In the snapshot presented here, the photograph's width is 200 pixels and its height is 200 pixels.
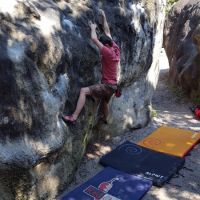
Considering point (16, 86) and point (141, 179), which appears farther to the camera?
point (141, 179)

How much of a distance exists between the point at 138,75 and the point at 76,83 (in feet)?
9.26

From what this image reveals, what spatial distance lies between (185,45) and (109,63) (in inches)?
258

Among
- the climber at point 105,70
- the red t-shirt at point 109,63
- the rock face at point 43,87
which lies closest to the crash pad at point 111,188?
the rock face at point 43,87

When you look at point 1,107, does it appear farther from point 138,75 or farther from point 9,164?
point 138,75

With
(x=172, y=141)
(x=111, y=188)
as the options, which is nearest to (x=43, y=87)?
(x=111, y=188)

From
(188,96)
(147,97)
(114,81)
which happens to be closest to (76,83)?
(114,81)

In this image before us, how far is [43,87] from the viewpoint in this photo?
17.4ft

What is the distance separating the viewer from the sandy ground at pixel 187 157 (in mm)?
6074

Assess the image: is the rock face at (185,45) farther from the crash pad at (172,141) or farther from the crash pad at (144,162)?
the crash pad at (144,162)

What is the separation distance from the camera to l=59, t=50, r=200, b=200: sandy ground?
6.07 meters

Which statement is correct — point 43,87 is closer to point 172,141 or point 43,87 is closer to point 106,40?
point 106,40

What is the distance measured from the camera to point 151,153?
291 inches

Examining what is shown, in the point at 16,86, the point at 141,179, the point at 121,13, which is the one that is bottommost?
the point at 141,179

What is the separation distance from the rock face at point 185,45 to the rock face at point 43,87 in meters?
4.64
